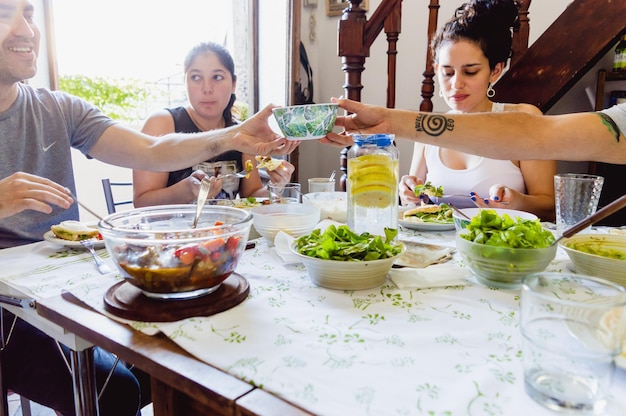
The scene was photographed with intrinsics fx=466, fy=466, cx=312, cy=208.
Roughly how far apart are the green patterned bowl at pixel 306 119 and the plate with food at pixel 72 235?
53 centimetres

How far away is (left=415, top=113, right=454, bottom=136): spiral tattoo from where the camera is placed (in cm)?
117

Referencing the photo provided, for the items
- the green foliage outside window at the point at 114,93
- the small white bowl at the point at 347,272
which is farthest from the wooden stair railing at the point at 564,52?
the green foliage outside window at the point at 114,93

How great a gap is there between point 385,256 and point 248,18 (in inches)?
118

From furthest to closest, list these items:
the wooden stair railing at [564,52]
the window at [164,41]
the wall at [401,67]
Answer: the wall at [401,67] < the window at [164,41] < the wooden stair railing at [564,52]

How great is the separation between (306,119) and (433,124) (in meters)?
0.34

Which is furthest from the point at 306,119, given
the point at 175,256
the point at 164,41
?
the point at 164,41

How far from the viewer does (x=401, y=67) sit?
133 inches

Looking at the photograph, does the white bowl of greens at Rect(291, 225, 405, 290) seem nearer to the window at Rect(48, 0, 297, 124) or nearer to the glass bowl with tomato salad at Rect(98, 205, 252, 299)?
the glass bowl with tomato salad at Rect(98, 205, 252, 299)

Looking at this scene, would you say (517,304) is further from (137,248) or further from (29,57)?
(29,57)

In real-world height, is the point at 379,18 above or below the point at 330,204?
above

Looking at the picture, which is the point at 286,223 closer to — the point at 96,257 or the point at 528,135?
the point at 96,257

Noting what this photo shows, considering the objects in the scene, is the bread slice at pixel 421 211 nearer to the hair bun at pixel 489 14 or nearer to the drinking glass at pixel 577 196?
the drinking glass at pixel 577 196

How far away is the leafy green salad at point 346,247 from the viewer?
32.6 inches

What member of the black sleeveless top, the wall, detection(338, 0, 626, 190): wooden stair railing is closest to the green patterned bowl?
the black sleeveless top
